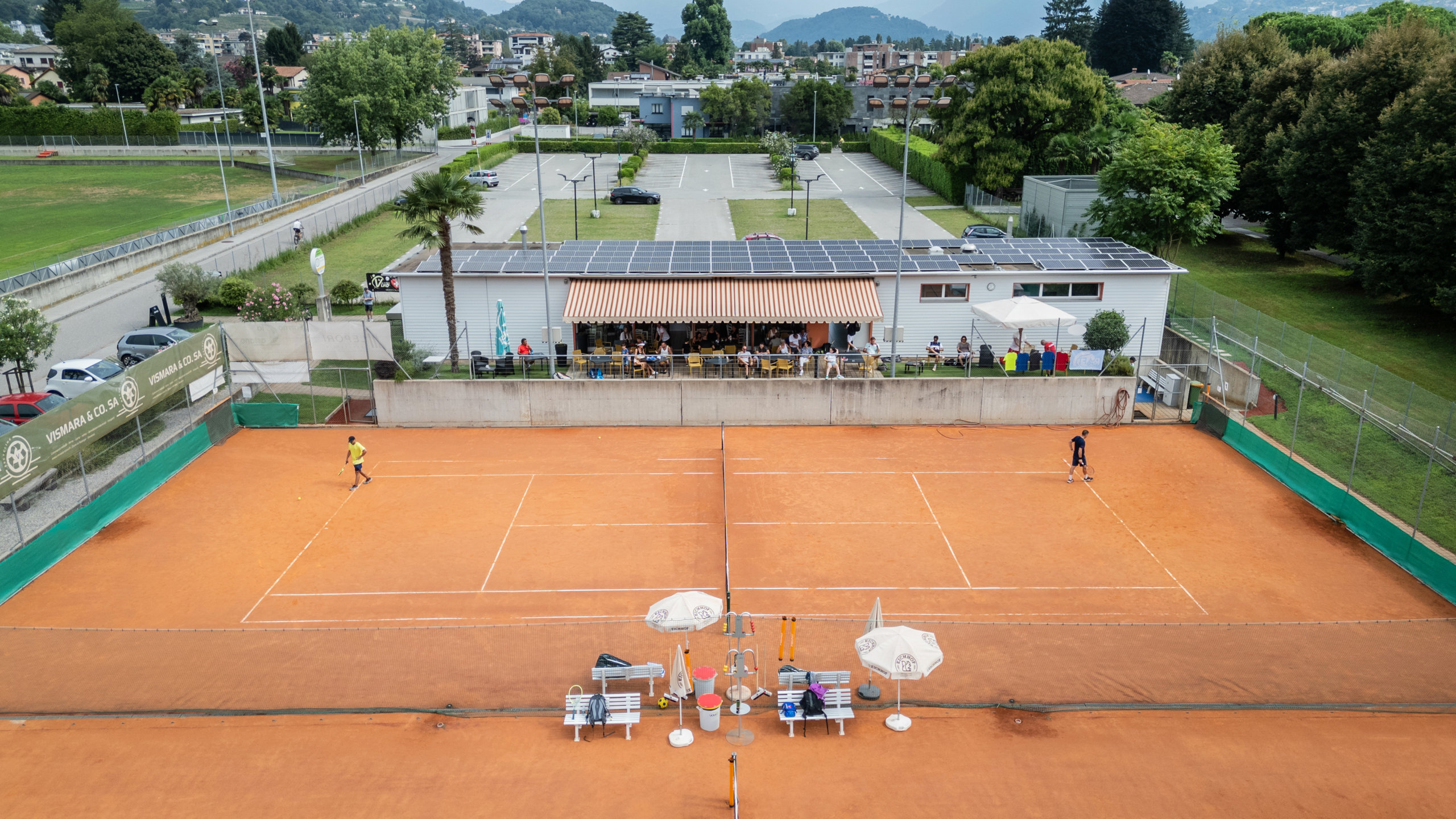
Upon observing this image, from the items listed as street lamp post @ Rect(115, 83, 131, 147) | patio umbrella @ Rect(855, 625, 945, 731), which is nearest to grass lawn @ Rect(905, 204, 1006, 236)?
patio umbrella @ Rect(855, 625, 945, 731)

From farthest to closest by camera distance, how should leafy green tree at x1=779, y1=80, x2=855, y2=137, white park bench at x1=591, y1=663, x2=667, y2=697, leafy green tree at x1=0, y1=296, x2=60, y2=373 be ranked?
1. leafy green tree at x1=779, y1=80, x2=855, y2=137
2. leafy green tree at x1=0, y1=296, x2=60, y2=373
3. white park bench at x1=591, y1=663, x2=667, y2=697

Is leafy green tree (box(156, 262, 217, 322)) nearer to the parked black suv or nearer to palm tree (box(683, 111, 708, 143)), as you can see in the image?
the parked black suv

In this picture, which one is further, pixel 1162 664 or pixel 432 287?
pixel 432 287

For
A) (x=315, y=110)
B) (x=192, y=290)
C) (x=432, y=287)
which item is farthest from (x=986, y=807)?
(x=315, y=110)

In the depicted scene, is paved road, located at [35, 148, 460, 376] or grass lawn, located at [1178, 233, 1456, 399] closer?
grass lawn, located at [1178, 233, 1456, 399]

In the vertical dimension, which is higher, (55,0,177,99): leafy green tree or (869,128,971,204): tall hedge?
(55,0,177,99): leafy green tree

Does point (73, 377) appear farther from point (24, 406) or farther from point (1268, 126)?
point (1268, 126)

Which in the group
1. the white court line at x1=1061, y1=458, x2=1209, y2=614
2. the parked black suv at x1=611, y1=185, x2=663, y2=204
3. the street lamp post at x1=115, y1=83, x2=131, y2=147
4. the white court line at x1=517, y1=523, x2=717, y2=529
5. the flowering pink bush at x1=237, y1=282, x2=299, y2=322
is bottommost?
the white court line at x1=1061, y1=458, x2=1209, y2=614

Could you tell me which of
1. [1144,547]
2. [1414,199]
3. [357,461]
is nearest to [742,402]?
[357,461]

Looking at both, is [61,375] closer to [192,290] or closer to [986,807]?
[192,290]
